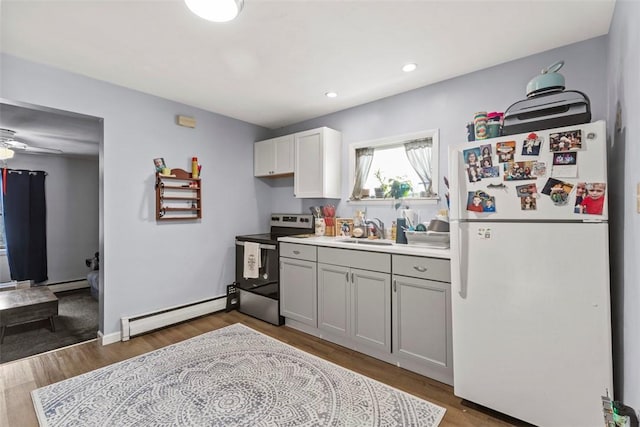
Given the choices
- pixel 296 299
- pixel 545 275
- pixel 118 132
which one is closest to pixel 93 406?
pixel 296 299

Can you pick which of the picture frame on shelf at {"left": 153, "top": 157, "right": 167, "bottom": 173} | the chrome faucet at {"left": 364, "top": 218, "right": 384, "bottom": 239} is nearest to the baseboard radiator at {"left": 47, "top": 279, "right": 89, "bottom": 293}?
the picture frame on shelf at {"left": 153, "top": 157, "right": 167, "bottom": 173}

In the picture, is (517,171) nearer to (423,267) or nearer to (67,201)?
(423,267)

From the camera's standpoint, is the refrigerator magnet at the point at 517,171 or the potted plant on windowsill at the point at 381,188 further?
the potted plant on windowsill at the point at 381,188

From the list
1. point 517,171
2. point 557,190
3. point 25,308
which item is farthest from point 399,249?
point 25,308

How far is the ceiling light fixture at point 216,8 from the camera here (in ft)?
5.10

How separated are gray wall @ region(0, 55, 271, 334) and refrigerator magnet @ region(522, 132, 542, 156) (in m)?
3.17

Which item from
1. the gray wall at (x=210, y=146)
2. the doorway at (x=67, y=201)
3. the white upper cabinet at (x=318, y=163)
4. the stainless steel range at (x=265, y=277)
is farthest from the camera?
the doorway at (x=67, y=201)

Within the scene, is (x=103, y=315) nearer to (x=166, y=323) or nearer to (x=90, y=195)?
(x=166, y=323)

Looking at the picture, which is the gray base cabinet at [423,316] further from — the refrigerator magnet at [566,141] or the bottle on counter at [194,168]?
the bottle on counter at [194,168]

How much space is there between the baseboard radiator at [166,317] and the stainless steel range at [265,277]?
35 centimetres

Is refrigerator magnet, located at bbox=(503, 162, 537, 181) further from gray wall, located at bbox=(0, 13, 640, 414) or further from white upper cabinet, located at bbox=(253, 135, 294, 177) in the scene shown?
white upper cabinet, located at bbox=(253, 135, 294, 177)

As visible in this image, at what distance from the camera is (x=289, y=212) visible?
413cm

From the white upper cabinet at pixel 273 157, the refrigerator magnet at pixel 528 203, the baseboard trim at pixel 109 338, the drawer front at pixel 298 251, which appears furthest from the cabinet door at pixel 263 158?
the refrigerator magnet at pixel 528 203

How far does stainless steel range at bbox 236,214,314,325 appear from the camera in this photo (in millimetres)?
3281
